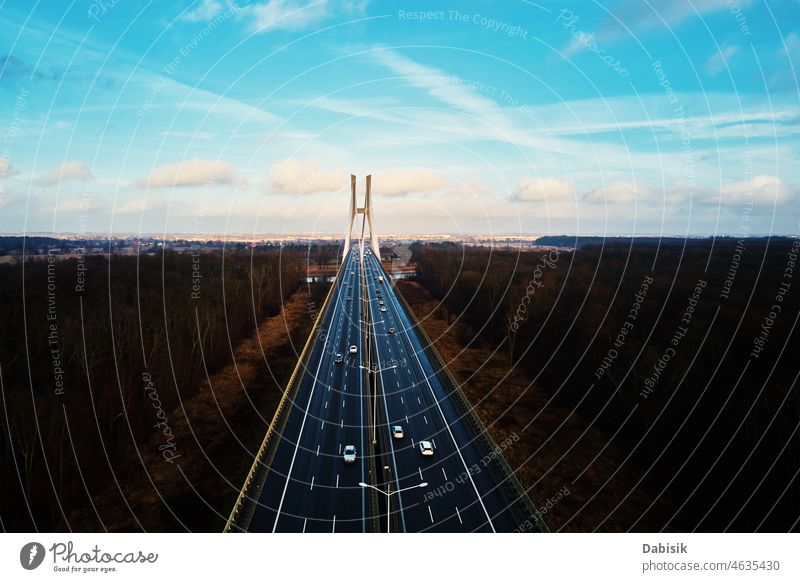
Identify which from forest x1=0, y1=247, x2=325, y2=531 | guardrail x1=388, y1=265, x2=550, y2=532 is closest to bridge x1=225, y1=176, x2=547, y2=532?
guardrail x1=388, y1=265, x2=550, y2=532

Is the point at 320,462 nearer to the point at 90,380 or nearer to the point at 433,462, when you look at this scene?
the point at 433,462

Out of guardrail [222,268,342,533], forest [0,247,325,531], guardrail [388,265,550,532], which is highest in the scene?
forest [0,247,325,531]

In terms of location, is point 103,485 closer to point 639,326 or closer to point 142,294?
point 142,294

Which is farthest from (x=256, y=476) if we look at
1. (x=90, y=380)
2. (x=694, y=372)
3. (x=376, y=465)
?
(x=694, y=372)

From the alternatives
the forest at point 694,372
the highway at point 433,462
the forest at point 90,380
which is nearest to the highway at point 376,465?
the highway at point 433,462

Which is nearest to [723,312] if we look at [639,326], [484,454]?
[639,326]

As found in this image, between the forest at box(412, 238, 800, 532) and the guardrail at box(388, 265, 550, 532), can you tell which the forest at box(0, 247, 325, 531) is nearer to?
the guardrail at box(388, 265, 550, 532)
